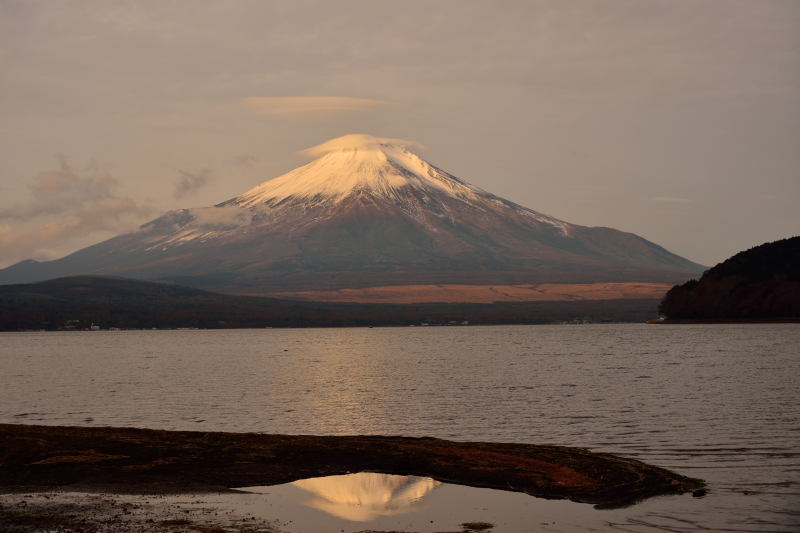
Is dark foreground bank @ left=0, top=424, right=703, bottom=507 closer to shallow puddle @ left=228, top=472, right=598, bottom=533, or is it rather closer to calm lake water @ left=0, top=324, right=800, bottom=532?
shallow puddle @ left=228, top=472, right=598, bottom=533

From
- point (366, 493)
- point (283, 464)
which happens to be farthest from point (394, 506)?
point (283, 464)

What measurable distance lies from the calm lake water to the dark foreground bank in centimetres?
227

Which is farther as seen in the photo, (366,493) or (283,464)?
(283,464)

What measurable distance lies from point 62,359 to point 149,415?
9389 centimetres

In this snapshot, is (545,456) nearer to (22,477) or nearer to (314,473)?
(314,473)

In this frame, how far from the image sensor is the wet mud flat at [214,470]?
27969mm

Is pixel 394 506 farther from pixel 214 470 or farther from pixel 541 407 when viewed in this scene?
pixel 541 407

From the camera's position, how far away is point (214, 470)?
35031 millimetres

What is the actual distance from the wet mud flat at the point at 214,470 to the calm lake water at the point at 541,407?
2787mm

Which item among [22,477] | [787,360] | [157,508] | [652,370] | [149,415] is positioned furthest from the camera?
[787,360]

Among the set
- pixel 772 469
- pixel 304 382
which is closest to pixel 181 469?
pixel 772 469

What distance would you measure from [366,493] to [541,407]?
99.9 feet

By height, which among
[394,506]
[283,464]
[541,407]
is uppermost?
[283,464]

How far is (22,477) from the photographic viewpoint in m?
33.4
